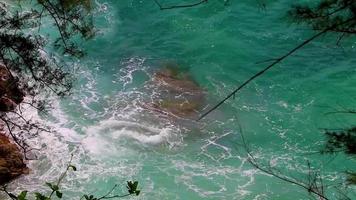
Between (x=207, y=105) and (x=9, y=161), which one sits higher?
(x=207, y=105)

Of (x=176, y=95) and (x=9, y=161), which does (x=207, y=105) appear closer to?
(x=176, y=95)

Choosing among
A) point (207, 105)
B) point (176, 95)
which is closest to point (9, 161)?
point (176, 95)

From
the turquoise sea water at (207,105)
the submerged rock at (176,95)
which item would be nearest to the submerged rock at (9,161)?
the turquoise sea water at (207,105)

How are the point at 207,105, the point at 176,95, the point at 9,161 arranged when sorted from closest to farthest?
the point at 9,161, the point at 207,105, the point at 176,95

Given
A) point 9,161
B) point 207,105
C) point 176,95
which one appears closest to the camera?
point 9,161

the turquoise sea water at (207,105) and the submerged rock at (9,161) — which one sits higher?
the turquoise sea water at (207,105)

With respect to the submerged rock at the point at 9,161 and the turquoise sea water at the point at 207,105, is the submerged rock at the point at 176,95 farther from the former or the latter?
the submerged rock at the point at 9,161
